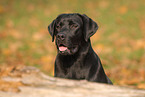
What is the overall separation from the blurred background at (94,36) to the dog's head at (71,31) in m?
1.83

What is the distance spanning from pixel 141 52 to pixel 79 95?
6.22 metres

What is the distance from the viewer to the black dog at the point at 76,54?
4.43 metres

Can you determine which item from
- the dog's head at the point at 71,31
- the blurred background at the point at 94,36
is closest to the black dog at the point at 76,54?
the dog's head at the point at 71,31

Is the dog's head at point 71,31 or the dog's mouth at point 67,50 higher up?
the dog's head at point 71,31

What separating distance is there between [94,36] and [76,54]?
6.38 meters

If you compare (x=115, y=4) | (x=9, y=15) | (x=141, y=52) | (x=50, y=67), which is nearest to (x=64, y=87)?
(x=50, y=67)

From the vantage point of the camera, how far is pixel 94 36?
1087 centimetres

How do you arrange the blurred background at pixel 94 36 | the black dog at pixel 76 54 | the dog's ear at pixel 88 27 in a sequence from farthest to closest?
1. the blurred background at pixel 94 36
2. the dog's ear at pixel 88 27
3. the black dog at pixel 76 54

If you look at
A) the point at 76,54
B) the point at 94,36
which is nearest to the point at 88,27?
the point at 76,54

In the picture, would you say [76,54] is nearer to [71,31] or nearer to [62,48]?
[62,48]

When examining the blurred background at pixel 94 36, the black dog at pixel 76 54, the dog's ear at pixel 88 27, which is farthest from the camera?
the blurred background at pixel 94 36

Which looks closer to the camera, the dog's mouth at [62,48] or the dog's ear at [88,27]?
the dog's mouth at [62,48]

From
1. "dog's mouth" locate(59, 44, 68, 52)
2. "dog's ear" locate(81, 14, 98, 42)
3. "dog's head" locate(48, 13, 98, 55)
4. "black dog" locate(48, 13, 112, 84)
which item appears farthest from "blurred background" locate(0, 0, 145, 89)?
"dog's mouth" locate(59, 44, 68, 52)

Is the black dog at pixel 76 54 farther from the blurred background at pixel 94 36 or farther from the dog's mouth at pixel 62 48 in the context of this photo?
the blurred background at pixel 94 36
